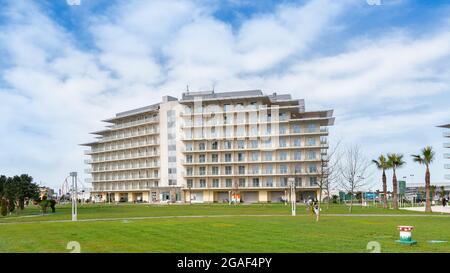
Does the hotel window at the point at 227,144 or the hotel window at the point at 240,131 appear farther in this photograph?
the hotel window at the point at 227,144

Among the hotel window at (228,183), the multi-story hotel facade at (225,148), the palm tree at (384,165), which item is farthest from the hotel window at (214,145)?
the palm tree at (384,165)

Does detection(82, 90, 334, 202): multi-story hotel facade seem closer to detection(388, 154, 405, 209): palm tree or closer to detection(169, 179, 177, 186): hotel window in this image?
detection(169, 179, 177, 186): hotel window

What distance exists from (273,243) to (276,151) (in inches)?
2752

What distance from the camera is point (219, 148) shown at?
85.3 metres

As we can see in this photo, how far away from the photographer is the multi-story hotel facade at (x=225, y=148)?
8169 centimetres

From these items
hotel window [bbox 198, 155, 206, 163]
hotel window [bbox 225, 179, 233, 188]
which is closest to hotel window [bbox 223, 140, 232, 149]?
hotel window [bbox 198, 155, 206, 163]

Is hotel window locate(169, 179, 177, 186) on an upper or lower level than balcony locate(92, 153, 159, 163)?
lower

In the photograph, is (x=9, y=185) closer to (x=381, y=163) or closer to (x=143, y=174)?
(x=381, y=163)

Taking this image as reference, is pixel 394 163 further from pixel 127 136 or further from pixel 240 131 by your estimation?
pixel 127 136

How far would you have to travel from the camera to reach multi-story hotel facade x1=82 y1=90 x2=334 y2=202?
81688 mm

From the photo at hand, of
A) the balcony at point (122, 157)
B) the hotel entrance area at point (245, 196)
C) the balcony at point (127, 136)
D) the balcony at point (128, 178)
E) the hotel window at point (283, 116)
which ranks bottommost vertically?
the hotel entrance area at point (245, 196)

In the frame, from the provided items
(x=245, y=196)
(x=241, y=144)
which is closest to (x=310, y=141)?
(x=241, y=144)

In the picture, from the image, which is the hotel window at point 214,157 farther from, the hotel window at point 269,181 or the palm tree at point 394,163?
the palm tree at point 394,163
